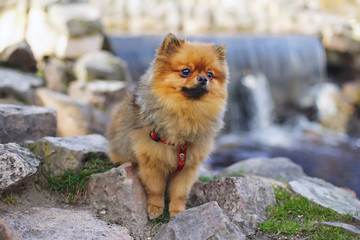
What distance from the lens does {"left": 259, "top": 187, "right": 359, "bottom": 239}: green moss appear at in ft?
9.39

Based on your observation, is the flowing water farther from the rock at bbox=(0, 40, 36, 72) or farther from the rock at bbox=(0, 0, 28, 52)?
the rock at bbox=(0, 40, 36, 72)

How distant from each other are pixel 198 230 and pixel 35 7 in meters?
7.71

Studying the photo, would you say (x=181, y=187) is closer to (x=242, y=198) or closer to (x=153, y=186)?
(x=153, y=186)

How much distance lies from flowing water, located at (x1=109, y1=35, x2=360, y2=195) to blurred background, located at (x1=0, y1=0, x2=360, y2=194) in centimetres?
4

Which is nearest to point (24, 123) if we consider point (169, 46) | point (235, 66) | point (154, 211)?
point (154, 211)

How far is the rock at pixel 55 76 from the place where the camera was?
6781mm

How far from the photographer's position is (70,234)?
2.51 meters

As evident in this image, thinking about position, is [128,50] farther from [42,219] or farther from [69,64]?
[42,219]

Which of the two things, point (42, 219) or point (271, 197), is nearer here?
point (42, 219)

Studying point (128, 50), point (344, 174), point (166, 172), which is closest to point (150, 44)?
point (128, 50)

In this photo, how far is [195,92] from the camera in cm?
281

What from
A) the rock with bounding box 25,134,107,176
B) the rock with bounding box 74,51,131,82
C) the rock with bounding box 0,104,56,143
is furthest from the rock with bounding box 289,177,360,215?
the rock with bounding box 74,51,131,82

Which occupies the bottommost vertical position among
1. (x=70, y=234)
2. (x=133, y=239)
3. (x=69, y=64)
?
(x=133, y=239)

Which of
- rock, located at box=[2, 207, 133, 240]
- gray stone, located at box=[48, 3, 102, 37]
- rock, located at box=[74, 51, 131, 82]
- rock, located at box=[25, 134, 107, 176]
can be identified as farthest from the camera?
gray stone, located at box=[48, 3, 102, 37]
